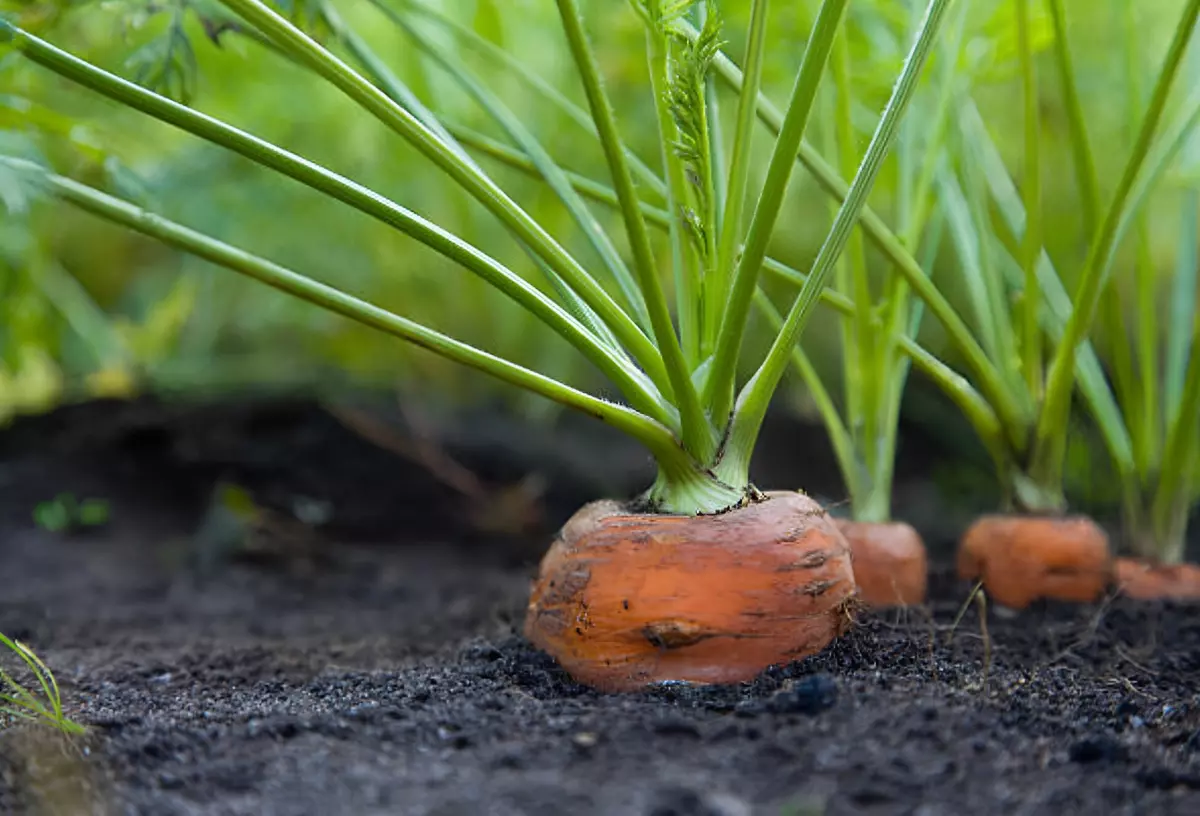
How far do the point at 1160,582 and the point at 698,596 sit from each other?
0.94m

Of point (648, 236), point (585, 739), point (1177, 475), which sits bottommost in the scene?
point (585, 739)

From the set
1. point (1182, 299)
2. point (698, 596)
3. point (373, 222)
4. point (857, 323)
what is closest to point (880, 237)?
point (857, 323)

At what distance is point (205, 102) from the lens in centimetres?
284

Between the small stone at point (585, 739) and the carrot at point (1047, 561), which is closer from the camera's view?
the small stone at point (585, 739)

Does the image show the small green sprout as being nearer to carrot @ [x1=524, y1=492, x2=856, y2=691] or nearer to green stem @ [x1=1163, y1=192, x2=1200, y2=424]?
carrot @ [x1=524, y1=492, x2=856, y2=691]

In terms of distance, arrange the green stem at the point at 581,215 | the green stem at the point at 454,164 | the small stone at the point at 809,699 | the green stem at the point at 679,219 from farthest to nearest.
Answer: the green stem at the point at 581,215 → the green stem at the point at 679,219 → the green stem at the point at 454,164 → the small stone at the point at 809,699

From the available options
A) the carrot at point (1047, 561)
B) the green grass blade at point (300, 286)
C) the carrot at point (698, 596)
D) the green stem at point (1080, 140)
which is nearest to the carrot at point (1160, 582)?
the carrot at point (1047, 561)

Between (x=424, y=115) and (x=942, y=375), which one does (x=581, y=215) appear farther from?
(x=942, y=375)

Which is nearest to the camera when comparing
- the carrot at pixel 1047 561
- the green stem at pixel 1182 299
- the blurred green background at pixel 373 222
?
the carrot at pixel 1047 561

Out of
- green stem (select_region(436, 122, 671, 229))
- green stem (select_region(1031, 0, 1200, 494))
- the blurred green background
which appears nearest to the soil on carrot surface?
green stem (select_region(1031, 0, 1200, 494))

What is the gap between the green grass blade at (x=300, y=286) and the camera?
82cm

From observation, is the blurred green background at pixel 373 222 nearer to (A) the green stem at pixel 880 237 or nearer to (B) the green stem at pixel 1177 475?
(B) the green stem at pixel 1177 475

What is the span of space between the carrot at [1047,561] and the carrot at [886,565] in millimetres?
163

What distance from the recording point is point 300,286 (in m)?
0.84
